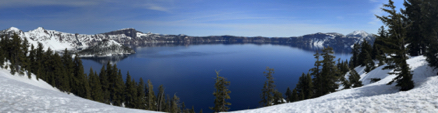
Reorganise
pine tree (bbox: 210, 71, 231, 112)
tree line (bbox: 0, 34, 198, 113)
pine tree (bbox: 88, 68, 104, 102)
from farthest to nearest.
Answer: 1. pine tree (bbox: 88, 68, 104, 102)
2. tree line (bbox: 0, 34, 198, 113)
3. pine tree (bbox: 210, 71, 231, 112)

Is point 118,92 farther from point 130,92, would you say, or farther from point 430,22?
point 430,22

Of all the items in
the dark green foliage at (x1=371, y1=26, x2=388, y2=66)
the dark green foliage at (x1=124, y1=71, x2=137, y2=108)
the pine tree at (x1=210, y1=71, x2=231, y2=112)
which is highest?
the dark green foliage at (x1=371, y1=26, x2=388, y2=66)

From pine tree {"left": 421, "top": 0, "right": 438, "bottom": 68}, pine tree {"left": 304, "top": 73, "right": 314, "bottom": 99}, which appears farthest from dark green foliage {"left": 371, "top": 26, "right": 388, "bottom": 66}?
pine tree {"left": 304, "top": 73, "right": 314, "bottom": 99}

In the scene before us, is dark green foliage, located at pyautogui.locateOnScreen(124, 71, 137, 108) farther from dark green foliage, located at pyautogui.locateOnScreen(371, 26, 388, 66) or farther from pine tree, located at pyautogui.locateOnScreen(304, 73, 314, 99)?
dark green foliage, located at pyautogui.locateOnScreen(371, 26, 388, 66)

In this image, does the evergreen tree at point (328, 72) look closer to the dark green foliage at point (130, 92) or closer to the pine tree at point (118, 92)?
the dark green foliage at point (130, 92)

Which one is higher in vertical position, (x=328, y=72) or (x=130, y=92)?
(x=328, y=72)

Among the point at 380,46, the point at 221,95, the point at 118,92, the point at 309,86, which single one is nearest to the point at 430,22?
the point at 380,46

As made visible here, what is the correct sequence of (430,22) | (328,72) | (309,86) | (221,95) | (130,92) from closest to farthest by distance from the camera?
(430,22), (221,95), (328,72), (309,86), (130,92)

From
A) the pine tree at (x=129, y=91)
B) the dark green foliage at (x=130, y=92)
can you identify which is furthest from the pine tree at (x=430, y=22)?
the pine tree at (x=129, y=91)

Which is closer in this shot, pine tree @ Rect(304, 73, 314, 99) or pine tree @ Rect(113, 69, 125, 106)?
pine tree @ Rect(304, 73, 314, 99)

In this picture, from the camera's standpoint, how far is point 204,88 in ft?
299

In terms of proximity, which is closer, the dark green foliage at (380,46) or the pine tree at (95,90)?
the dark green foliage at (380,46)

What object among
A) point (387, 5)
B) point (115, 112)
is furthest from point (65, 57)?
point (387, 5)

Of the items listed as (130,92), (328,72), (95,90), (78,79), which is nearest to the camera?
(328,72)
